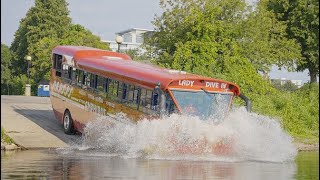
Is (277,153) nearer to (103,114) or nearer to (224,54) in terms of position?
(103,114)

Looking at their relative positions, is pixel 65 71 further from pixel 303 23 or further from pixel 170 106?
pixel 303 23

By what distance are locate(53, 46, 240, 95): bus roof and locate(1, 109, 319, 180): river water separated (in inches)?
50.7

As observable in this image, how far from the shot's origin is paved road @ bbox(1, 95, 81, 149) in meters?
22.4

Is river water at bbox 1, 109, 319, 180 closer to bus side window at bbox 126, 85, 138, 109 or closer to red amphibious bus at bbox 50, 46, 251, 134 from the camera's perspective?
red amphibious bus at bbox 50, 46, 251, 134

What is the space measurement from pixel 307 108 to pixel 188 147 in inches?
698

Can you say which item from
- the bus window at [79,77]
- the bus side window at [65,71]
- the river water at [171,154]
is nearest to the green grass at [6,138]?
the river water at [171,154]

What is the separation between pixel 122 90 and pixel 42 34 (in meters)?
48.6

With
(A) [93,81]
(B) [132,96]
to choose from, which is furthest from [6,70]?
(B) [132,96]

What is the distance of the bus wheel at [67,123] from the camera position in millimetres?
24578

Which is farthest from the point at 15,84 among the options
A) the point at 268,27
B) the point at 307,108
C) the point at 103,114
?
the point at 103,114

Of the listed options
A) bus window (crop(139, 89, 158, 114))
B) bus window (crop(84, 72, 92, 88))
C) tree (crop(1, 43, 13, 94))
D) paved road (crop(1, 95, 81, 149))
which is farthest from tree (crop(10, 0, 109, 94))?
bus window (crop(139, 89, 158, 114))

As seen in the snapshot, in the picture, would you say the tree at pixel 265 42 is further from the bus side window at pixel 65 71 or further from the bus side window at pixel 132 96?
the bus side window at pixel 132 96

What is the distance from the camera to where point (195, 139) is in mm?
18844

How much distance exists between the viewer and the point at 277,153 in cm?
2073
